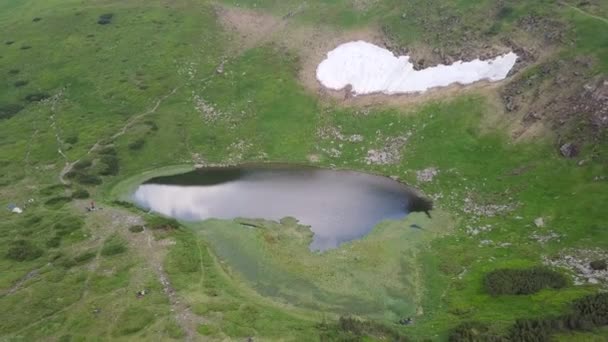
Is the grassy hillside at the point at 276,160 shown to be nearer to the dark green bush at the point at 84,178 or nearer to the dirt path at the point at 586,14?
the dark green bush at the point at 84,178

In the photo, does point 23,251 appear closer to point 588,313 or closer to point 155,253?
point 155,253

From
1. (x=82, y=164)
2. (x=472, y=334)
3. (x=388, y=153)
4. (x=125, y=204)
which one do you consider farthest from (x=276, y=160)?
(x=472, y=334)

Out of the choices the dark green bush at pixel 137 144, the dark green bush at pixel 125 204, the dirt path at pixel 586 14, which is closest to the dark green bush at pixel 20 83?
the dark green bush at pixel 137 144

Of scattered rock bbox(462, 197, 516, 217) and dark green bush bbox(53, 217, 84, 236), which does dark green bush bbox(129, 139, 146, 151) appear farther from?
scattered rock bbox(462, 197, 516, 217)

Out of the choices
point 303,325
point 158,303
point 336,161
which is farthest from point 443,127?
point 158,303

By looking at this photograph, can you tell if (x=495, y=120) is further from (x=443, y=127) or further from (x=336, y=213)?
(x=336, y=213)
